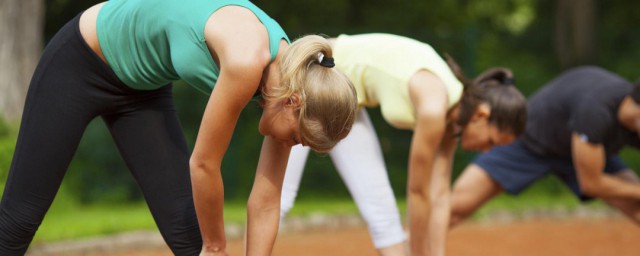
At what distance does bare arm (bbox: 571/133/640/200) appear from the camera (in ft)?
18.9

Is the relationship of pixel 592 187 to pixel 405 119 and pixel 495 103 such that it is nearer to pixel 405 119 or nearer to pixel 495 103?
pixel 495 103

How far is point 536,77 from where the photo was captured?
1199cm

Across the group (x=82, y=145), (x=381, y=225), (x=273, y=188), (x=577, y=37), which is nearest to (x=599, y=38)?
(x=577, y=37)

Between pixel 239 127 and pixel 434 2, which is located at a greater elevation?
pixel 239 127

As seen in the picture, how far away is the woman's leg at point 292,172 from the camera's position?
15.8ft

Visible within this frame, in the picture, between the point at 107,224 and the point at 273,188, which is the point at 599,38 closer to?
the point at 107,224

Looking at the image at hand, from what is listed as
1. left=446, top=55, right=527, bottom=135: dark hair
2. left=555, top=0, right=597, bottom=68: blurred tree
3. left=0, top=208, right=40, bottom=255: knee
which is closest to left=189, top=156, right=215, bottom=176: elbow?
left=0, top=208, right=40, bottom=255: knee

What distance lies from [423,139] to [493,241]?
4295 millimetres

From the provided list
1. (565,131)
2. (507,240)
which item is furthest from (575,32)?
(565,131)

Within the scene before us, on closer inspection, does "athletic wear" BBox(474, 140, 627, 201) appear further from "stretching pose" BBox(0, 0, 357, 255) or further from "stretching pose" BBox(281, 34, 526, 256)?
"stretching pose" BBox(0, 0, 357, 255)

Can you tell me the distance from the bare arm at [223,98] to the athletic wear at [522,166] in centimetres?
341

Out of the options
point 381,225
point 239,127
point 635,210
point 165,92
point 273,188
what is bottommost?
point 239,127

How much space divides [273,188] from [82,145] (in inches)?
293

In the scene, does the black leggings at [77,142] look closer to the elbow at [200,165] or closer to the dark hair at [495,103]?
the elbow at [200,165]
